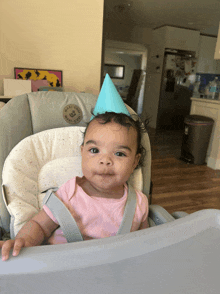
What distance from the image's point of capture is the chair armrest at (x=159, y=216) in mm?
812

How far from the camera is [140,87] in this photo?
219 inches

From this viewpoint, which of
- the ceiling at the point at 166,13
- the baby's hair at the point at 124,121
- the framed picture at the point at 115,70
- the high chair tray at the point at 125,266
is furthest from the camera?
the framed picture at the point at 115,70

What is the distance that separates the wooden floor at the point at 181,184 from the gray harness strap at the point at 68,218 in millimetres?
1331

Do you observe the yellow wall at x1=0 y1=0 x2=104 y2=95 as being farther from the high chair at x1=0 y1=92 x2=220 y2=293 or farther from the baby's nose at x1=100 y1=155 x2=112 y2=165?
the baby's nose at x1=100 y1=155 x2=112 y2=165

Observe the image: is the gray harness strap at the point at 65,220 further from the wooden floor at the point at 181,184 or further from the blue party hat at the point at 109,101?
the wooden floor at the point at 181,184

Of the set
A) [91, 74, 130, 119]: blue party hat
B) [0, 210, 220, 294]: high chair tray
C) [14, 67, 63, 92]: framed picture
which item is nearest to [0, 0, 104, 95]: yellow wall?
[14, 67, 63, 92]: framed picture

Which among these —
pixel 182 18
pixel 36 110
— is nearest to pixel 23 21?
pixel 36 110

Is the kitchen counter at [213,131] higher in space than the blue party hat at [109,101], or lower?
lower

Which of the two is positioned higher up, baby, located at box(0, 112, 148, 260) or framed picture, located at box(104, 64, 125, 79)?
framed picture, located at box(104, 64, 125, 79)

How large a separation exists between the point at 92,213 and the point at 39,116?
416mm

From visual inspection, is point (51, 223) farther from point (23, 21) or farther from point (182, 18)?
point (182, 18)

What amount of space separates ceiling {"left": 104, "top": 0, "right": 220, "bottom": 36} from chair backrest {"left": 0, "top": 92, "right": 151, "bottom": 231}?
133 inches

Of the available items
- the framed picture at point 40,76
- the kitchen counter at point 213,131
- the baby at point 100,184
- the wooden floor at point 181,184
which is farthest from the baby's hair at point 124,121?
the kitchen counter at point 213,131

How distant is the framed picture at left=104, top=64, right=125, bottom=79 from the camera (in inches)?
246
